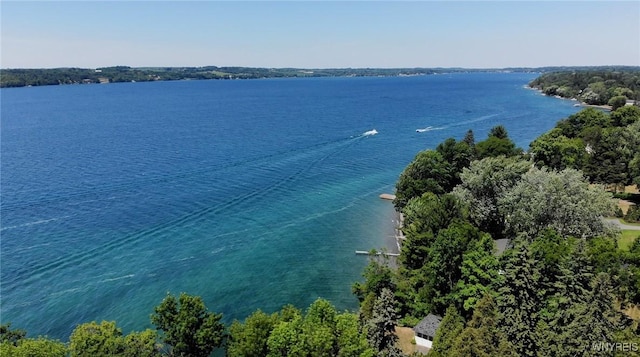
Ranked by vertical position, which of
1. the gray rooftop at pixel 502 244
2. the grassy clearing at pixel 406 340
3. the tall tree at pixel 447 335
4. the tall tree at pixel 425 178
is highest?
the tall tree at pixel 425 178

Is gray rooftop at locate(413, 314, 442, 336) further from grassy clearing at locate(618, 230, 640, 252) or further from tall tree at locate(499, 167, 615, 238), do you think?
grassy clearing at locate(618, 230, 640, 252)

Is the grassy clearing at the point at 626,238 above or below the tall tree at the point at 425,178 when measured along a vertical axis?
below

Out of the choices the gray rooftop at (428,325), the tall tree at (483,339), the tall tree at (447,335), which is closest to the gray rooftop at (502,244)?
the gray rooftop at (428,325)

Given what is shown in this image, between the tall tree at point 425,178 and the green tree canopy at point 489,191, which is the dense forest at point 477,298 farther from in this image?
the tall tree at point 425,178

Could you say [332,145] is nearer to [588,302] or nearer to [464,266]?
[464,266]

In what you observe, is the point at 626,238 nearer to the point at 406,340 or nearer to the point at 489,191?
the point at 489,191

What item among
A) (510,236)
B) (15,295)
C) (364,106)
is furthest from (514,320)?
(364,106)

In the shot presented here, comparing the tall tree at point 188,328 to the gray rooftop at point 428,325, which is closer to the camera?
the tall tree at point 188,328
